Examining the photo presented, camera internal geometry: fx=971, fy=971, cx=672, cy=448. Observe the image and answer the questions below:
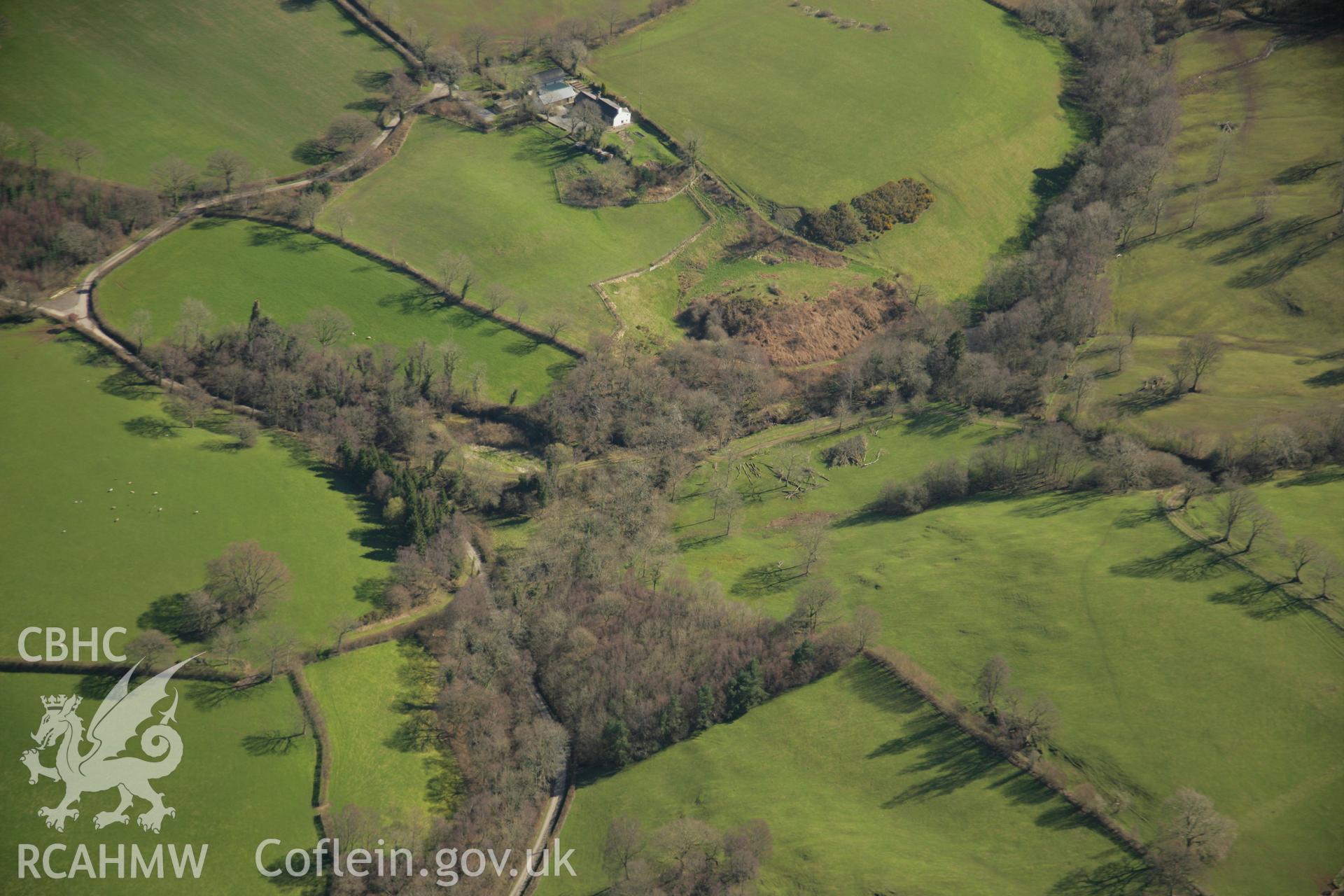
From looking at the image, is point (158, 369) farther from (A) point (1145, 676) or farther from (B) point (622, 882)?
(A) point (1145, 676)

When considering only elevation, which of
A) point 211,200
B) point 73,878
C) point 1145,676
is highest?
point 211,200

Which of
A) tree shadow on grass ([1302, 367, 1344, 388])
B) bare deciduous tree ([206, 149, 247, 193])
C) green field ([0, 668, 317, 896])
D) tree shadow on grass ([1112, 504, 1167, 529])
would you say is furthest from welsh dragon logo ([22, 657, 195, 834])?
tree shadow on grass ([1302, 367, 1344, 388])

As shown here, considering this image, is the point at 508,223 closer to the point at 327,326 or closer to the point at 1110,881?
the point at 327,326

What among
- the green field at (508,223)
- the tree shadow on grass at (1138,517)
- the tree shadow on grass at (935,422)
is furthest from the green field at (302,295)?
the tree shadow on grass at (1138,517)

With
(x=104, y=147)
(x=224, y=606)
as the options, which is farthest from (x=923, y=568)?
(x=104, y=147)

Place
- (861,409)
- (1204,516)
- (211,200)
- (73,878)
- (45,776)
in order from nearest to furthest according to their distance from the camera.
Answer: (73,878)
(45,776)
(1204,516)
(861,409)
(211,200)

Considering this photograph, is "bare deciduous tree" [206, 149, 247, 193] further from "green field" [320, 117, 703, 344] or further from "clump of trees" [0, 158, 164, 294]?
"green field" [320, 117, 703, 344]
